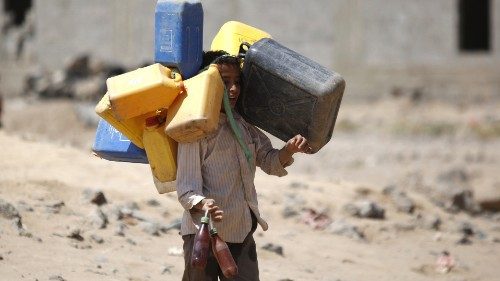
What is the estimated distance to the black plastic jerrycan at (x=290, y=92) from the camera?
5094 mm

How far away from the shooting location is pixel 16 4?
25.2 m

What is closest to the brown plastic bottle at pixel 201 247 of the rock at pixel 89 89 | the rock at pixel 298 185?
the rock at pixel 298 185

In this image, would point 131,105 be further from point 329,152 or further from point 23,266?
point 329,152

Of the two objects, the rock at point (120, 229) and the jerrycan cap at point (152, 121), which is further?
the rock at point (120, 229)

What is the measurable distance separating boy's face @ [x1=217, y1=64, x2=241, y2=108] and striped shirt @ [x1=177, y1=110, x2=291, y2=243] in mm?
102

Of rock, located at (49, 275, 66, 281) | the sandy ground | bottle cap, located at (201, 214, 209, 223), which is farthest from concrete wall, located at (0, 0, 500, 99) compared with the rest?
bottle cap, located at (201, 214, 209, 223)

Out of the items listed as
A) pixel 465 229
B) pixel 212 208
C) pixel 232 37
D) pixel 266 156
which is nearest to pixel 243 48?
pixel 232 37

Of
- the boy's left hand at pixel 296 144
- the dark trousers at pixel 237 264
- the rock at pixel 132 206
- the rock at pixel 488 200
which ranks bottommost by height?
the rock at pixel 488 200

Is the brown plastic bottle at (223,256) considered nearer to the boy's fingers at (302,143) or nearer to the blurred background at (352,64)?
the boy's fingers at (302,143)

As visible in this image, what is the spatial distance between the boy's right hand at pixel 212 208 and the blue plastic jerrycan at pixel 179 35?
1.89 ft

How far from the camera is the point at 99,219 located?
713cm

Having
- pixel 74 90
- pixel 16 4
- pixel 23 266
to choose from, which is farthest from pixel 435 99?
pixel 23 266

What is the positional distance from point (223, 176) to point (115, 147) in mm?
515

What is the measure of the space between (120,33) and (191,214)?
17376 millimetres
